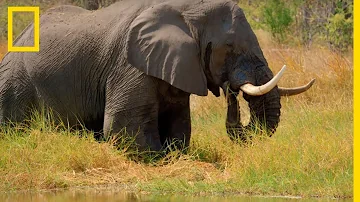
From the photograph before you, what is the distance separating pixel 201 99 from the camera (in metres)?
12.8

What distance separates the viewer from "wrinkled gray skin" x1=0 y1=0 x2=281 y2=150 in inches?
360

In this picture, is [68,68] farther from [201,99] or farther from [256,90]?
[201,99]

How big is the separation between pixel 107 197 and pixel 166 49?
1960 mm

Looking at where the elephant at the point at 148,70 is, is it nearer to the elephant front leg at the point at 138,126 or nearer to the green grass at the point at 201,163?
the elephant front leg at the point at 138,126

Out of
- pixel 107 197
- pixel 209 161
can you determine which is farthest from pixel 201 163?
pixel 107 197

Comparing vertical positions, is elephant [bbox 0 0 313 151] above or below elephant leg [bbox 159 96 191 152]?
above

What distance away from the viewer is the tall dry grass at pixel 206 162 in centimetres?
777

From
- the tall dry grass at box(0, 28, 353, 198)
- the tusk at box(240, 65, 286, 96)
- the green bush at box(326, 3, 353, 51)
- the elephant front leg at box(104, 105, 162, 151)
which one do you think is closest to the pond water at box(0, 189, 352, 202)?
the tall dry grass at box(0, 28, 353, 198)

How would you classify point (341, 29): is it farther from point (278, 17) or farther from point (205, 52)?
point (205, 52)

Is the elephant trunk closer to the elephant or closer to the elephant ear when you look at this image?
the elephant

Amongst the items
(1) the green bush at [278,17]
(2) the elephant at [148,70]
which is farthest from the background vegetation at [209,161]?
(1) the green bush at [278,17]

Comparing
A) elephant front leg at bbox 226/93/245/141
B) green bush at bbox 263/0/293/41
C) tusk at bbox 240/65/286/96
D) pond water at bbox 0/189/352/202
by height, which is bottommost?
green bush at bbox 263/0/293/41

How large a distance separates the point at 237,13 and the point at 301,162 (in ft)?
6.34

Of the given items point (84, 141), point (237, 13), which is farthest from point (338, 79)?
point (84, 141)
